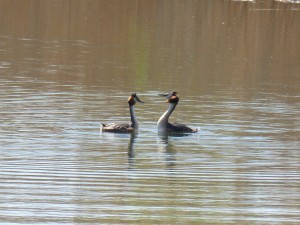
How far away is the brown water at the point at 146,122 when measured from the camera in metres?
12.7

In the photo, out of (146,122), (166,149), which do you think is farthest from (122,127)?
(166,149)

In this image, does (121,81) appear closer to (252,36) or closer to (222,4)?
(252,36)

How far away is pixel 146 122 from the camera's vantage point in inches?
826

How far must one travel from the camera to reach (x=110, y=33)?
40.3 metres

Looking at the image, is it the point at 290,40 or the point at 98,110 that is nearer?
the point at 98,110

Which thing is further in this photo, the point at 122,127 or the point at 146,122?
the point at 146,122

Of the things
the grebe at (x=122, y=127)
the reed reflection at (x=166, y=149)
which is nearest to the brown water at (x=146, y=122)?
the reed reflection at (x=166, y=149)

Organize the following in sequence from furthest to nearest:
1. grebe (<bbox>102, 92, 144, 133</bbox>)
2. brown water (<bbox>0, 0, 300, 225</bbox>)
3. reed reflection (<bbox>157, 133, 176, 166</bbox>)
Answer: grebe (<bbox>102, 92, 144, 133</bbox>) < reed reflection (<bbox>157, 133, 176, 166</bbox>) < brown water (<bbox>0, 0, 300, 225</bbox>)

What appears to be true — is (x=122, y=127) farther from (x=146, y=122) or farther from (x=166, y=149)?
(x=166, y=149)

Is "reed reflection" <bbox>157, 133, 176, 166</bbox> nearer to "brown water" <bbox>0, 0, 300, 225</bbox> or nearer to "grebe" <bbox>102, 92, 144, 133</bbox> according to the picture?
"brown water" <bbox>0, 0, 300, 225</bbox>

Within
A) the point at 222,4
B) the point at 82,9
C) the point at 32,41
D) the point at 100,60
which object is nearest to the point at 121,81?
the point at 100,60

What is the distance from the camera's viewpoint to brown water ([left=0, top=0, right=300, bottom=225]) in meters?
12.7

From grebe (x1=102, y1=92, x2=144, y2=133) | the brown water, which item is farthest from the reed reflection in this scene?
grebe (x1=102, y1=92, x2=144, y2=133)

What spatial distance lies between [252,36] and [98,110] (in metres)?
20.0
